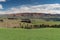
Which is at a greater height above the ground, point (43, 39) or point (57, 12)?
point (57, 12)

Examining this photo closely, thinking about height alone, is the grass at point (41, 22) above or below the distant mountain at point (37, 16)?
below

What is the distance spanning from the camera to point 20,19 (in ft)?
27.7

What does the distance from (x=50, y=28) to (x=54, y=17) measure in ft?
2.22

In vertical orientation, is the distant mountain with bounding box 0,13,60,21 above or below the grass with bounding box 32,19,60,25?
above

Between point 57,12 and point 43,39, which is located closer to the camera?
point 43,39

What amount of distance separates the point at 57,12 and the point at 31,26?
1563 mm

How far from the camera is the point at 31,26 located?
8234mm

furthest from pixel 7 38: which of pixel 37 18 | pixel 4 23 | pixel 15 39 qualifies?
pixel 37 18

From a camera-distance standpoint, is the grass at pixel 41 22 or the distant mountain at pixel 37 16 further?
the distant mountain at pixel 37 16

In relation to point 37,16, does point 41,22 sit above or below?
below

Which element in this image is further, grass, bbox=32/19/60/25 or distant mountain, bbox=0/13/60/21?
distant mountain, bbox=0/13/60/21

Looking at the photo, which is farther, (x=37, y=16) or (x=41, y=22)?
(x=37, y=16)

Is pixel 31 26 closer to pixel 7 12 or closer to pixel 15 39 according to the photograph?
pixel 7 12

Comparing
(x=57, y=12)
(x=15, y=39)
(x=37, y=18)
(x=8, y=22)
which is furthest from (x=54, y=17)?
(x=15, y=39)
